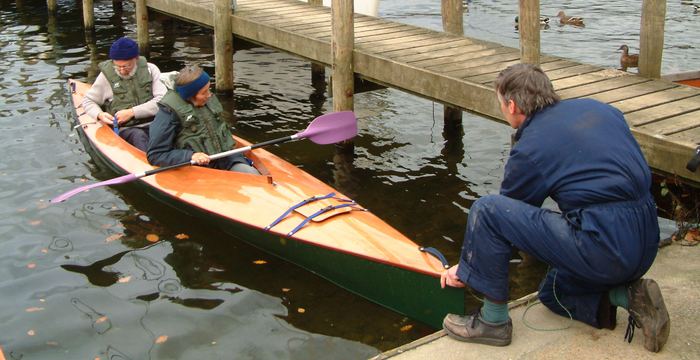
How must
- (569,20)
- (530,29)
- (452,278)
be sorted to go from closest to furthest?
(452,278)
(530,29)
(569,20)

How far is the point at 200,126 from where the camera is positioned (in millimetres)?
6820

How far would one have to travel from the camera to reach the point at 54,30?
1570cm

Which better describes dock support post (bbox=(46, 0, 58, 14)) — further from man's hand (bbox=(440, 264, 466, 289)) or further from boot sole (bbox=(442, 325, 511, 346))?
boot sole (bbox=(442, 325, 511, 346))

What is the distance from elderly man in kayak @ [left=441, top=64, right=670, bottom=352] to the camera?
3766mm

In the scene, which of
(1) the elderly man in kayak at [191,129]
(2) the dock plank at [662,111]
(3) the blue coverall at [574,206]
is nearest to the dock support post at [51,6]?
(1) the elderly man in kayak at [191,129]

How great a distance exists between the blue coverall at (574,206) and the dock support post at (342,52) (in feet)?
14.9

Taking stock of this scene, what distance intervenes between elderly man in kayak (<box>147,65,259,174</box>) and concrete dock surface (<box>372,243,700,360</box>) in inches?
126

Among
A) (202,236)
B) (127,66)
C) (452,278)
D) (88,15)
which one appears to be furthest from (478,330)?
→ (88,15)

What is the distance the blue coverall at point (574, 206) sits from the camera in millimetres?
3760

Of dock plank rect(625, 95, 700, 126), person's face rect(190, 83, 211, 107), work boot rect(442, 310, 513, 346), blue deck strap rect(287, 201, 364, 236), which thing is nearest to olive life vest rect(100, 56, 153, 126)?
person's face rect(190, 83, 211, 107)

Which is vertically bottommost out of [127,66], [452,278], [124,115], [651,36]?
[452,278]

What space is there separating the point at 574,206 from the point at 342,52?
193 inches

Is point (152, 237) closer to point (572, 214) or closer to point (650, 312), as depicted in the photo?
point (572, 214)

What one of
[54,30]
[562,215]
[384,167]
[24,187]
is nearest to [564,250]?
[562,215]
